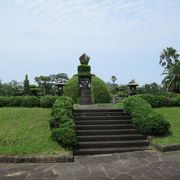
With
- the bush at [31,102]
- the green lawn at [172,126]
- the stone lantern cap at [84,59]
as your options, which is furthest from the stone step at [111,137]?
the stone lantern cap at [84,59]

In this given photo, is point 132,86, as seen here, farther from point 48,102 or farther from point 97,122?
point 97,122

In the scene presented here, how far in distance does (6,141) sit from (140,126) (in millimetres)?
4733

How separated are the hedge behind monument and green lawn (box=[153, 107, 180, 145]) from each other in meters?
7.80

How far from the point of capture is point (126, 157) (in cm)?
902

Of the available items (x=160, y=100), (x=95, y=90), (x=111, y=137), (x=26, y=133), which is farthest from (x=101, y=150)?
(x=95, y=90)

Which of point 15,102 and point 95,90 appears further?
point 95,90

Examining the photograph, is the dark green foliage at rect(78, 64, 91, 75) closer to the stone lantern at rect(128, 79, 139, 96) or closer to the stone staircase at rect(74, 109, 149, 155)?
the stone lantern at rect(128, 79, 139, 96)

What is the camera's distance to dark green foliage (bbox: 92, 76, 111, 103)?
21656mm

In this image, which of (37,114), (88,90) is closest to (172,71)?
(88,90)

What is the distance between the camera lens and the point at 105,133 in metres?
11.0

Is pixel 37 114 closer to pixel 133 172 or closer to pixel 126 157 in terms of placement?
pixel 126 157

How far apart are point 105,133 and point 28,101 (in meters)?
5.70

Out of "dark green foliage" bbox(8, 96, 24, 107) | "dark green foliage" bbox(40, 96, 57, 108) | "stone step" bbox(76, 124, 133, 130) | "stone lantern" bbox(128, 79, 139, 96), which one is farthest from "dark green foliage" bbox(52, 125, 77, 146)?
"stone lantern" bbox(128, 79, 139, 96)

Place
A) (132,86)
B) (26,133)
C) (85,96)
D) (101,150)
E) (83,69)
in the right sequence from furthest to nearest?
(83,69), (85,96), (132,86), (26,133), (101,150)
